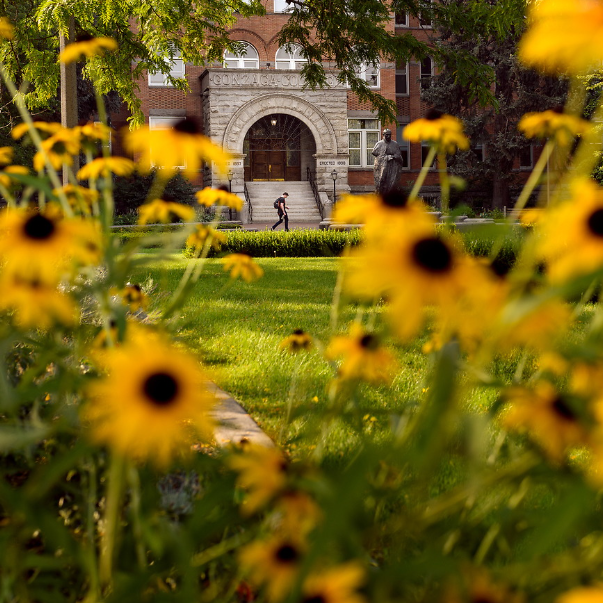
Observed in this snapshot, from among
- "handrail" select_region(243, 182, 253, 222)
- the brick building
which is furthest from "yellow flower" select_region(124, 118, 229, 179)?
"handrail" select_region(243, 182, 253, 222)

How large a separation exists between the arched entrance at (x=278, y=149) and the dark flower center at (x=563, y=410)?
28.4 meters

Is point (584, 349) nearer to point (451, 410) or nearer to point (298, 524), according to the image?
point (451, 410)

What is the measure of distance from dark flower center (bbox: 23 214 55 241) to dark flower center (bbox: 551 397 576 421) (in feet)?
2.65

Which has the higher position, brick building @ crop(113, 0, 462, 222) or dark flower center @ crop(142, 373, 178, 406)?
brick building @ crop(113, 0, 462, 222)

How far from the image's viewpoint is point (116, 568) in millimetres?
1146

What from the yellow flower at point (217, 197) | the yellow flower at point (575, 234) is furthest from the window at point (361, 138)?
the yellow flower at point (575, 234)

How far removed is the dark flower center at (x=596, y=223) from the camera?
0.87 metres

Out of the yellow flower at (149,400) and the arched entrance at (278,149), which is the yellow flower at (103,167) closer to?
the yellow flower at (149,400)

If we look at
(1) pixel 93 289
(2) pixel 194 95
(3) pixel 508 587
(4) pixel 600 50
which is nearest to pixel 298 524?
(3) pixel 508 587

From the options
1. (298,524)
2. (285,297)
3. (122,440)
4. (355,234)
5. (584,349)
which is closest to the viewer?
(122,440)

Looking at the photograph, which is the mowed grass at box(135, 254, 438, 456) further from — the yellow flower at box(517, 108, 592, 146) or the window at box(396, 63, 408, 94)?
the window at box(396, 63, 408, 94)

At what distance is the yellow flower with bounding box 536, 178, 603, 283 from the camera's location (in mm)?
859

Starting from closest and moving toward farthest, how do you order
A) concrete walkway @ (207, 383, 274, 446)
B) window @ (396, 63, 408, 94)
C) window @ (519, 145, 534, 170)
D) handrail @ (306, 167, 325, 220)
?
concrete walkway @ (207, 383, 274, 446)
handrail @ (306, 167, 325, 220)
window @ (396, 63, 408, 94)
window @ (519, 145, 534, 170)

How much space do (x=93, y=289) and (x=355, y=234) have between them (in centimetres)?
1171
